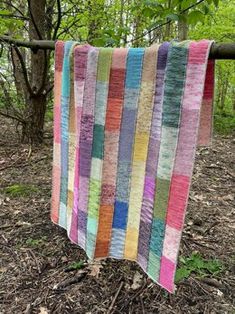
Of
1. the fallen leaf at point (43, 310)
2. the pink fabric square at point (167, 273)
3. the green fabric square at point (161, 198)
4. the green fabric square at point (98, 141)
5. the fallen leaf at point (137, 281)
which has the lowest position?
the fallen leaf at point (43, 310)

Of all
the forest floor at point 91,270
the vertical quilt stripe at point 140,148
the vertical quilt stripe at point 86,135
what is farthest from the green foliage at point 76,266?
the vertical quilt stripe at point 140,148

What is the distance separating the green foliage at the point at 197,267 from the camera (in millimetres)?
2318

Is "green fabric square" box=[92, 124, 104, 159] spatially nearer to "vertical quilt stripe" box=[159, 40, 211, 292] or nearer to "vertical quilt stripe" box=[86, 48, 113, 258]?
"vertical quilt stripe" box=[86, 48, 113, 258]

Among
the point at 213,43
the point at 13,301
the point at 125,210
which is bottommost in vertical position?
the point at 13,301

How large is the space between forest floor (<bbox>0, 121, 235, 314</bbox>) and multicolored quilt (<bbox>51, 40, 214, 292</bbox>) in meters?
0.36

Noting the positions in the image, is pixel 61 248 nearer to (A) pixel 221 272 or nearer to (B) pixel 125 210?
(B) pixel 125 210

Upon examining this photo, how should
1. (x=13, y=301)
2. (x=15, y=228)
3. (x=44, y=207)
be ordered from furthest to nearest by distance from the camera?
(x=44, y=207) < (x=15, y=228) < (x=13, y=301)

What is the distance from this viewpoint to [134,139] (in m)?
1.71

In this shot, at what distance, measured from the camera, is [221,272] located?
7.86 ft

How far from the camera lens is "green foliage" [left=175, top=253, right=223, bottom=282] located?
7.60 ft

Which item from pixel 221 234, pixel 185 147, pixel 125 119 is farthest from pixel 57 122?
pixel 221 234

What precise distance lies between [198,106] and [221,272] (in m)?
1.40

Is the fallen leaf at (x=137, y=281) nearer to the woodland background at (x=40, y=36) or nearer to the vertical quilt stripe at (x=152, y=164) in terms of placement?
the vertical quilt stripe at (x=152, y=164)

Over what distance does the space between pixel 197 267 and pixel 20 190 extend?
1865mm
